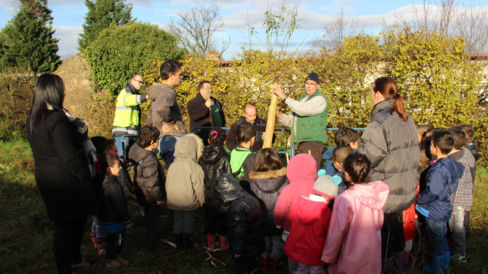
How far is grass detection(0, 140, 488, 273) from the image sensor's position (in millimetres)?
3795

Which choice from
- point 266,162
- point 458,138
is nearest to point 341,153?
point 266,162

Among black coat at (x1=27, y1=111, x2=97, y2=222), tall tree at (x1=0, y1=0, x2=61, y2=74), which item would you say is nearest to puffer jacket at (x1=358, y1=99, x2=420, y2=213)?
black coat at (x1=27, y1=111, x2=97, y2=222)

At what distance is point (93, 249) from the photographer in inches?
167

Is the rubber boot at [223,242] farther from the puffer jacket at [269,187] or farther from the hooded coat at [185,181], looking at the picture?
the puffer jacket at [269,187]

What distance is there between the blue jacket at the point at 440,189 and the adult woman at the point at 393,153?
0.39 m

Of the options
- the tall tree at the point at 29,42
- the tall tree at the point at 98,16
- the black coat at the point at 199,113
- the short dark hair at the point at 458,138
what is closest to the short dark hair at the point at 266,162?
the short dark hair at the point at 458,138

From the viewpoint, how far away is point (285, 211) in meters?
3.30

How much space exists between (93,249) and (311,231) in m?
2.68

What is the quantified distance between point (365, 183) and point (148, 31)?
10.6m

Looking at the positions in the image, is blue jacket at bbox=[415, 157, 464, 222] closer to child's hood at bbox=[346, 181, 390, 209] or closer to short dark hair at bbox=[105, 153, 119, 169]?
child's hood at bbox=[346, 181, 390, 209]

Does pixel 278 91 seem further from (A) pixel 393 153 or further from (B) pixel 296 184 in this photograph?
(A) pixel 393 153

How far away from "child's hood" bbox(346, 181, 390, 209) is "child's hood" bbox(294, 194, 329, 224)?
29 cm

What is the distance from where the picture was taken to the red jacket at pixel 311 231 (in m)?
2.94

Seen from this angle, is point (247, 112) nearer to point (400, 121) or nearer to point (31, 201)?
point (400, 121)
